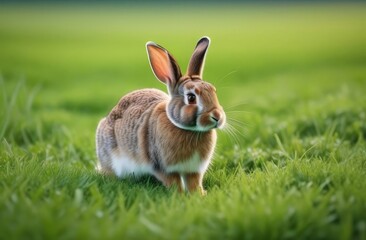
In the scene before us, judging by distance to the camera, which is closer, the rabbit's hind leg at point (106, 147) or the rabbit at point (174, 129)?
the rabbit at point (174, 129)

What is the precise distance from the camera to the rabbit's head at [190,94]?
4.26m

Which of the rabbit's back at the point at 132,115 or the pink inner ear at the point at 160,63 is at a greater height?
the pink inner ear at the point at 160,63

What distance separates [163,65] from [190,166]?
0.94 m

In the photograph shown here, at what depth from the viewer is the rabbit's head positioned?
14.0 feet

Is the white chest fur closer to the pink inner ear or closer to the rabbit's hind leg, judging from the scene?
the pink inner ear

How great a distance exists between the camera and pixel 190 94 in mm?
4375

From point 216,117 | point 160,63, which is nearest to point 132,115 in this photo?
point 160,63

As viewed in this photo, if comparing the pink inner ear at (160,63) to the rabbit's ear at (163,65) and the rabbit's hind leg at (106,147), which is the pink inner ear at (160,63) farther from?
the rabbit's hind leg at (106,147)

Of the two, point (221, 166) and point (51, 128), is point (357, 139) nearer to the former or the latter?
point (221, 166)

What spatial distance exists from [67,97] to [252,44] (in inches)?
453

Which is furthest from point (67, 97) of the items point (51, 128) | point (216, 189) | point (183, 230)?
point (183, 230)

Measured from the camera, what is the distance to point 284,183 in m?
4.19

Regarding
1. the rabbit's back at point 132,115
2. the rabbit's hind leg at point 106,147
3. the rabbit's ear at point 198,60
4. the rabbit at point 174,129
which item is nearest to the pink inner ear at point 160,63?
the rabbit at point 174,129

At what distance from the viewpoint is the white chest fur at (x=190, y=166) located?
4.52 m
